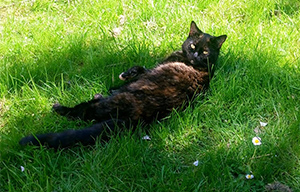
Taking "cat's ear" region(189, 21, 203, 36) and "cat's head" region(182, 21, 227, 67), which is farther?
"cat's ear" region(189, 21, 203, 36)

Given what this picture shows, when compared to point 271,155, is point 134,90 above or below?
above

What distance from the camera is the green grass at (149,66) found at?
239cm

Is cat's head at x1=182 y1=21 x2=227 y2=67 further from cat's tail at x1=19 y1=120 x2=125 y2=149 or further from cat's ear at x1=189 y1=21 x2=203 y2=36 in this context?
cat's tail at x1=19 y1=120 x2=125 y2=149

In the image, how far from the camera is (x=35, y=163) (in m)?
2.43

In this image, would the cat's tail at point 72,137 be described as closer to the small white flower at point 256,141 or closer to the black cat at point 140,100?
the black cat at point 140,100

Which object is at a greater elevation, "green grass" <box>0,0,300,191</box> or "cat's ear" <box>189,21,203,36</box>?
"cat's ear" <box>189,21,203,36</box>

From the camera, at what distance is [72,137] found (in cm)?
244

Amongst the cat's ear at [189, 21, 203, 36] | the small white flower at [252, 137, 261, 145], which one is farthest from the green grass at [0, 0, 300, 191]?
the cat's ear at [189, 21, 203, 36]

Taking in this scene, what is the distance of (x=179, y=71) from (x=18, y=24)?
2154 mm

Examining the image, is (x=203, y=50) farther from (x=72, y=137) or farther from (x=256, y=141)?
(x=72, y=137)

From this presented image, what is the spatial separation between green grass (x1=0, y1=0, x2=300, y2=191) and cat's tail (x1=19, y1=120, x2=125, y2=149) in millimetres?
83

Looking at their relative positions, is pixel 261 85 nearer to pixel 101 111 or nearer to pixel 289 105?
pixel 289 105

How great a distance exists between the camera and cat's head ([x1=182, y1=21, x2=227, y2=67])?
3.39 meters

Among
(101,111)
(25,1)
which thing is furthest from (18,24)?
(101,111)
